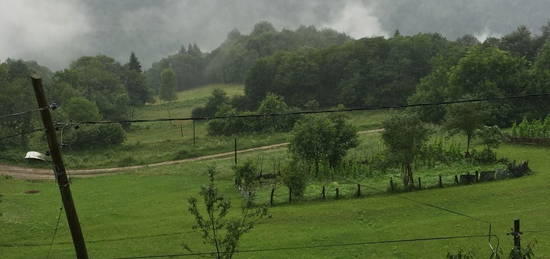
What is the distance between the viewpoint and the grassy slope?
22.2 metres

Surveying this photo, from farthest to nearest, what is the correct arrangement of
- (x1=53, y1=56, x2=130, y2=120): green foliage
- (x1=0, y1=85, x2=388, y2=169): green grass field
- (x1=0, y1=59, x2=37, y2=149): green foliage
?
(x1=53, y1=56, x2=130, y2=120): green foliage
(x1=0, y1=59, x2=37, y2=149): green foliage
(x1=0, y1=85, x2=388, y2=169): green grass field

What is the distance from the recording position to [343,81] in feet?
333

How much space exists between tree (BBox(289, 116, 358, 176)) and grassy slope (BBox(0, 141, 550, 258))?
24.9ft

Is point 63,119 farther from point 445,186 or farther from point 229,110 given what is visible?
point 445,186

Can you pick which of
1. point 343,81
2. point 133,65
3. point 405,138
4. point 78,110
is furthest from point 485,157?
point 133,65

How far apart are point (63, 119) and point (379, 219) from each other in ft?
189

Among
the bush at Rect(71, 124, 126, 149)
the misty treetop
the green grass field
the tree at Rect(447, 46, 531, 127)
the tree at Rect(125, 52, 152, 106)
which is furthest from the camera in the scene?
the misty treetop

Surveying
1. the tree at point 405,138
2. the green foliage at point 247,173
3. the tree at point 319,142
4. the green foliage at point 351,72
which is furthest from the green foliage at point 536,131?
the green foliage at point 351,72

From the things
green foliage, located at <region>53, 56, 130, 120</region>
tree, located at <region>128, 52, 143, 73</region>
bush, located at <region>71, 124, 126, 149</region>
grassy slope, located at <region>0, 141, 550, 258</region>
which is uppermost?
tree, located at <region>128, 52, 143, 73</region>

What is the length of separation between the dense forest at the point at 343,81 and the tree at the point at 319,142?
2113 centimetres

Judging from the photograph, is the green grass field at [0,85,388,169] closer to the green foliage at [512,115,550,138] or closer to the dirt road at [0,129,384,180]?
the dirt road at [0,129,384,180]

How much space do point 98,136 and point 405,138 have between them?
51.6m

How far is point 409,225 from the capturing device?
969 inches

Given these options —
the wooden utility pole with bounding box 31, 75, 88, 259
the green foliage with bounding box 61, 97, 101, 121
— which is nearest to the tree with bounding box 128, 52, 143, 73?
the green foliage with bounding box 61, 97, 101, 121
